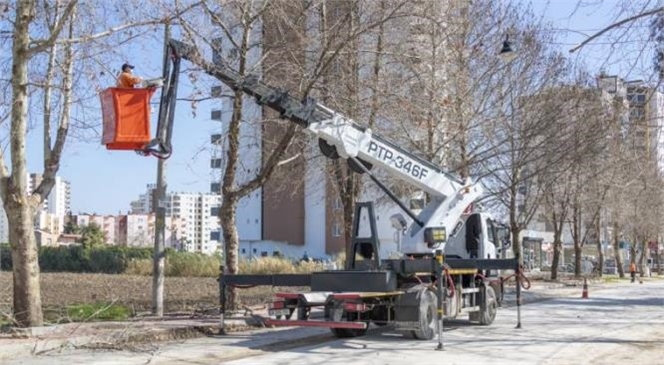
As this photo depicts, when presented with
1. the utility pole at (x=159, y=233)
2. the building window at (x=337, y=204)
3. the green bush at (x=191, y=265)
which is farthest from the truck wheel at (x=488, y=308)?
the green bush at (x=191, y=265)

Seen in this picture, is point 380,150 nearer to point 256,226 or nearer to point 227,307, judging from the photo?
point 227,307

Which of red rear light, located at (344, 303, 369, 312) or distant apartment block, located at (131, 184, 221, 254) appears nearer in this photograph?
red rear light, located at (344, 303, 369, 312)

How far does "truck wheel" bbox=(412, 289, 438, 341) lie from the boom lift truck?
20 mm

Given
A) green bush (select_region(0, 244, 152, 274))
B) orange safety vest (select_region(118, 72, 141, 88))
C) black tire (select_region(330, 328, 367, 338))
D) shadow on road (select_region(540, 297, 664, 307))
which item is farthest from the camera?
green bush (select_region(0, 244, 152, 274))

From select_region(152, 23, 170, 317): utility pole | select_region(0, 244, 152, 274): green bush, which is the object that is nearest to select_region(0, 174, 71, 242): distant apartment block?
select_region(152, 23, 170, 317): utility pole

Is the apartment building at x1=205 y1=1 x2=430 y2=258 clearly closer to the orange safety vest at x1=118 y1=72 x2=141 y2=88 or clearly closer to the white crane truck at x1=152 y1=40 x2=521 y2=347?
the white crane truck at x1=152 y1=40 x2=521 y2=347

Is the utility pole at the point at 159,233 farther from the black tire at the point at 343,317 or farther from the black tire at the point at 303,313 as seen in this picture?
the black tire at the point at 303,313

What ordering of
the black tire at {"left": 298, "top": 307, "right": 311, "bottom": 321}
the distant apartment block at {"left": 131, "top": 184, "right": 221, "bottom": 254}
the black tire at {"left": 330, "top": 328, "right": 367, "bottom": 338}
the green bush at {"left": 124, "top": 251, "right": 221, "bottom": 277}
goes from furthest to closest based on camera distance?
the distant apartment block at {"left": 131, "top": 184, "right": 221, "bottom": 254}
the green bush at {"left": 124, "top": 251, "right": 221, "bottom": 277}
the black tire at {"left": 330, "top": 328, "right": 367, "bottom": 338}
the black tire at {"left": 298, "top": 307, "right": 311, "bottom": 321}

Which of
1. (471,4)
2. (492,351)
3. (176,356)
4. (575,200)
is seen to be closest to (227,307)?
(176,356)

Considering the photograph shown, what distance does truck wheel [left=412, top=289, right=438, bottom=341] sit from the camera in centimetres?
1556

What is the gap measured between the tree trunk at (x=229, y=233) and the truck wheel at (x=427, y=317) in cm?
541

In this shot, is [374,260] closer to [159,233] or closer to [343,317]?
[343,317]

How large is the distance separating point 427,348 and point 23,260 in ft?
25.2

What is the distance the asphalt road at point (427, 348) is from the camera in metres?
13.0
